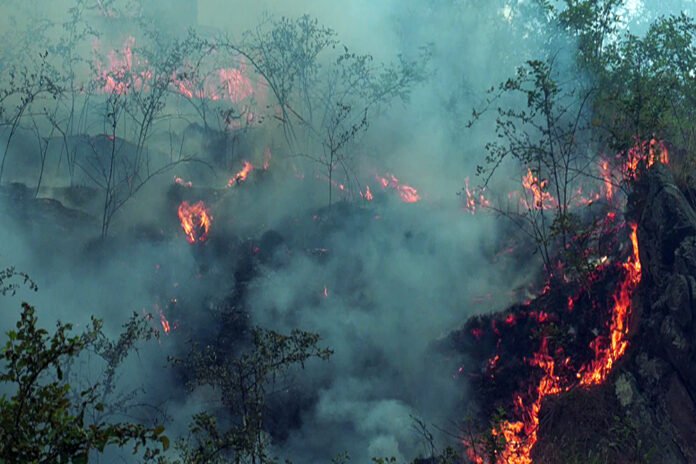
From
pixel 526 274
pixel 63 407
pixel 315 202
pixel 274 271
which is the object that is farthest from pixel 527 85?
pixel 63 407

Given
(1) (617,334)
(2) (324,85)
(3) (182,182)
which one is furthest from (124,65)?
(1) (617,334)

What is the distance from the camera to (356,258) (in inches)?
790

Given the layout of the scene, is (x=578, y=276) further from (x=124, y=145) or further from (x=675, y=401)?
(x=124, y=145)

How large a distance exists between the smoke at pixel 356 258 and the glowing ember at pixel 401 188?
0.26 metres

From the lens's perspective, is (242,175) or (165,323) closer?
(165,323)

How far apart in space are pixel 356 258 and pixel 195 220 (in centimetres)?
624

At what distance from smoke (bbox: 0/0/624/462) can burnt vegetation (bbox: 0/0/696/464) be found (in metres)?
0.12

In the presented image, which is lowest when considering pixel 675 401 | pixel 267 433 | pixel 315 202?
pixel 675 401

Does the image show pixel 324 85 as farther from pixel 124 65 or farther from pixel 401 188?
pixel 124 65

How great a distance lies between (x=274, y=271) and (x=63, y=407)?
15.8 m

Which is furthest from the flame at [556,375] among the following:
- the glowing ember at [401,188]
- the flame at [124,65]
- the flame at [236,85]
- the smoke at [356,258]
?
the flame at [124,65]

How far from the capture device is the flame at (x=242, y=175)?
2408 centimetres

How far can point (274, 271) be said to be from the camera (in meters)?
19.8

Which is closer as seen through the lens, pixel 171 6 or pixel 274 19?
pixel 274 19
